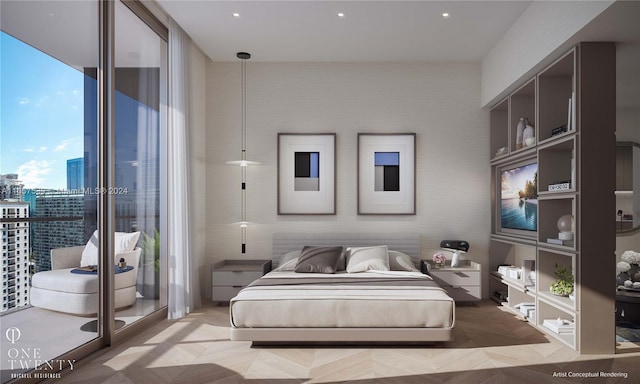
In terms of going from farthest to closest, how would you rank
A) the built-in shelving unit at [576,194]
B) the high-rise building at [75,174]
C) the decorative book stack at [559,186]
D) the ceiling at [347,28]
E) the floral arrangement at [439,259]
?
1. the floral arrangement at [439,259]
2. the ceiling at [347,28]
3. the decorative book stack at [559,186]
4. the built-in shelving unit at [576,194]
5. the high-rise building at [75,174]

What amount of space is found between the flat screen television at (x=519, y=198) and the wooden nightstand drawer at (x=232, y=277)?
308 cm

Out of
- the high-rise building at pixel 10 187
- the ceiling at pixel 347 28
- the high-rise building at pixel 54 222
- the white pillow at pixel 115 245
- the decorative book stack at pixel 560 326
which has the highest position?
the ceiling at pixel 347 28

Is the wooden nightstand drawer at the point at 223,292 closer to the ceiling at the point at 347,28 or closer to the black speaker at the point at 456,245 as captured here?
the black speaker at the point at 456,245

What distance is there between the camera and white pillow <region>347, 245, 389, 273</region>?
4.95m

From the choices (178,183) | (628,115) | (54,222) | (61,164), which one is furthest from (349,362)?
(628,115)

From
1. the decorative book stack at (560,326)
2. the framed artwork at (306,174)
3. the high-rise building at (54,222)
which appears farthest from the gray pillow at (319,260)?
the high-rise building at (54,222)

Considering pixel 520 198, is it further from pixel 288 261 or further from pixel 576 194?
pixel 288 261

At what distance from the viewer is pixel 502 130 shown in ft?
19.0

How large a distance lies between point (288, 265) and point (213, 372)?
81.4 inches

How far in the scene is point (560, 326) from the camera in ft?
13.1

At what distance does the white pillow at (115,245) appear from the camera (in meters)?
3.43

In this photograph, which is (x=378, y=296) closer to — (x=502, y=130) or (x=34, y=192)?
(x=34, y=192)

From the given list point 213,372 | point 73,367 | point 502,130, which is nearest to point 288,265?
point 213,372

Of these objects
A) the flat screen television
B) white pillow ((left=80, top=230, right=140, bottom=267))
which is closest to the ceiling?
the flat screen television
